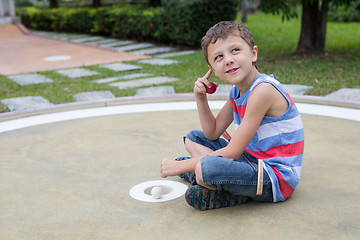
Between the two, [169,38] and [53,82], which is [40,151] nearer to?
[53,82]

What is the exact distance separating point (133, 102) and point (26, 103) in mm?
1058

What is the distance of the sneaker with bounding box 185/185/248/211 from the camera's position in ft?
5.97

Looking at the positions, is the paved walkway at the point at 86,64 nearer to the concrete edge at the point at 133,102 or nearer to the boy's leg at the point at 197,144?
the concrete edge at the point at 133,102

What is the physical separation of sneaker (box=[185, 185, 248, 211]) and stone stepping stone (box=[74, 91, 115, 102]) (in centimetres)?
265

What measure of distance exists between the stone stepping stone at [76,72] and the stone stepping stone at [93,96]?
1303 millimetres

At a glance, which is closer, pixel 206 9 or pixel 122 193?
pixel 122 193

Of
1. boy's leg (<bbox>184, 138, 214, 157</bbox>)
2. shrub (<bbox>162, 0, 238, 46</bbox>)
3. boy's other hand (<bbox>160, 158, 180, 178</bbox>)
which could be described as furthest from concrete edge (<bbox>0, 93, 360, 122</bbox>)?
shrub (<bbox>162, 0, 238, 46</bbox>)

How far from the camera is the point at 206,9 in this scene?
7793 mm

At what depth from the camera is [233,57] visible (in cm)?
183

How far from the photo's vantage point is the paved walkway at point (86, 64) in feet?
13.5

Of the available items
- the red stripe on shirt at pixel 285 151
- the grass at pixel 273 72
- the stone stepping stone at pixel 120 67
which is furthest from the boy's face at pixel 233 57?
the stone stepping stone at pixel 120 67

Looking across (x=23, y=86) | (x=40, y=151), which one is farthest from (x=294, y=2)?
(x=40, y=151)

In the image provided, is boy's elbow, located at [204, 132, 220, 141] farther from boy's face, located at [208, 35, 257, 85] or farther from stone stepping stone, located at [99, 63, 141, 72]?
stone stepping stone, located at [99, 63, 141, 72]

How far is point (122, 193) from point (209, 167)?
59 cm
